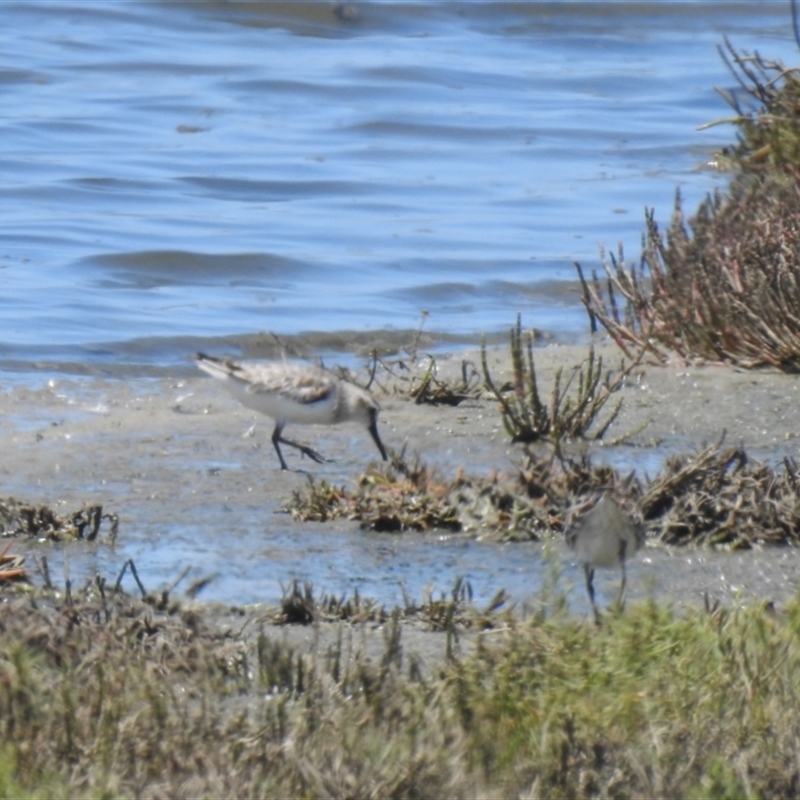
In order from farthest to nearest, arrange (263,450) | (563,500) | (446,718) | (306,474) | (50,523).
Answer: (263,450) < (306,474) < (563,500) < (50,523) < (446,718)

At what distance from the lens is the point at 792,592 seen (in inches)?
233

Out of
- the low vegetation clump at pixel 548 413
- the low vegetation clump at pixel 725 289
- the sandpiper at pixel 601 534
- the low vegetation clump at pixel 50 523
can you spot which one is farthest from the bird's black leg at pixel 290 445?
the sandpiper at pixel 601 534

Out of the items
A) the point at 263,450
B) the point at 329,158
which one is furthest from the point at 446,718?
the point at 329,158

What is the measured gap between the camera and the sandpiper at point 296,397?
26.4 feet

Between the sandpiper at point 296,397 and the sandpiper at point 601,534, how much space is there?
2.81m

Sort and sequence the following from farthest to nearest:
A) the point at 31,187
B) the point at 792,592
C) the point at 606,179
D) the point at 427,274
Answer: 1. the point at 606,179
2. the point at 31,187
3. the point at 427,274
4. the point at 792,592

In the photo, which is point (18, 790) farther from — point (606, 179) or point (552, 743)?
point (606, 179)

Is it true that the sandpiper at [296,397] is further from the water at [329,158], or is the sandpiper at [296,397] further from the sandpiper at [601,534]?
the water at [329,158]

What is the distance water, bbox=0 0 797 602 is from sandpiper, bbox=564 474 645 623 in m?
0.77

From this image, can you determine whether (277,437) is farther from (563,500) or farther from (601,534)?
(601,534)

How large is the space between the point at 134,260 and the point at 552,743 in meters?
10.5

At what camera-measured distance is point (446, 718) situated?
13.4 feet

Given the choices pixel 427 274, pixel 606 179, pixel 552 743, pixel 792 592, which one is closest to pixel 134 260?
pixel 427 274

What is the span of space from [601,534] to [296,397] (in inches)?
126
